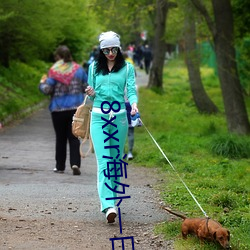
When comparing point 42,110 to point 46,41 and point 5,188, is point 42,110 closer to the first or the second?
point 46,41

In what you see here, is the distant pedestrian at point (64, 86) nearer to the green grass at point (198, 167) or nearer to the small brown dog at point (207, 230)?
the green grass at point (198, 167)

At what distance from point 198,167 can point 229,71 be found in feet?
17.0

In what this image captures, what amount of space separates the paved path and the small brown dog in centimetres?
32

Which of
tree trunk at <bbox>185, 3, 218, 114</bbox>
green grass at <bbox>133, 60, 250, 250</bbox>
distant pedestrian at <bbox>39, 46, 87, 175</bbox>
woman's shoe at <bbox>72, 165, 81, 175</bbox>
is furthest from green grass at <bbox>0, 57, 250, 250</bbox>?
distant pedestrian at <bbox>39, 46, 87, 175</bbox>

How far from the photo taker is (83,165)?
12.9 metres

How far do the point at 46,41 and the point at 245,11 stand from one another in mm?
6651

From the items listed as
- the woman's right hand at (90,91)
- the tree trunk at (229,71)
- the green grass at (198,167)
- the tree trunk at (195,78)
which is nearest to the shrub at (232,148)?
the green grass at (198,167)

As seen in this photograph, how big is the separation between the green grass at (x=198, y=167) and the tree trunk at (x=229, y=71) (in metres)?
0.80

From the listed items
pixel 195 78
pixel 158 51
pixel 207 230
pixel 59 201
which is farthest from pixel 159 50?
pixel 207 230

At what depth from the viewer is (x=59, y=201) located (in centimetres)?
869

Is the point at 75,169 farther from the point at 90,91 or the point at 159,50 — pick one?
the point at 159,50

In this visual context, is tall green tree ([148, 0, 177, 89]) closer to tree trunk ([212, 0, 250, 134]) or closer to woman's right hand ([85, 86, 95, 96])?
tree trunk ([212, 0, 250, 134])

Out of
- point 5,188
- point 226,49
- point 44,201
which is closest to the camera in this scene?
point 44,201

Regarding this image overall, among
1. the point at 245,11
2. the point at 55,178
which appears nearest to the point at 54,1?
the point at 245,11
